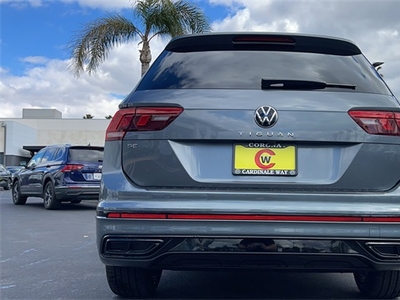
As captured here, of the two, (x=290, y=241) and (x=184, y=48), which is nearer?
(x=290, y=241)

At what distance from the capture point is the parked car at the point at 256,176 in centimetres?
313

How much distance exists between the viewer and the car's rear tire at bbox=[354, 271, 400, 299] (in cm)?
378

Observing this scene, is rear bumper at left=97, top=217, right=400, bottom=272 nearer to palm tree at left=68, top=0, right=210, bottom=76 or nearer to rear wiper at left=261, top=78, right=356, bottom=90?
rear wiper at left=261, top=78, right=356, bottom=90

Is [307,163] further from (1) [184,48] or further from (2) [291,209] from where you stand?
(1) [184,48]

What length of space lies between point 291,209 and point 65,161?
9.60m

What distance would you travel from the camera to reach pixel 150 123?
3338mm

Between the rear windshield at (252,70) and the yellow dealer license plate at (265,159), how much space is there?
0.42 metres

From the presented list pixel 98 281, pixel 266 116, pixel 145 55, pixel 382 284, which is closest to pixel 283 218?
pixel 266 116

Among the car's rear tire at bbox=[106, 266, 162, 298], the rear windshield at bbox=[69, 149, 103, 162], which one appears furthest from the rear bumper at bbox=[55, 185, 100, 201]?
the car's rear tire at bbox=[106, 266, 162, 298]

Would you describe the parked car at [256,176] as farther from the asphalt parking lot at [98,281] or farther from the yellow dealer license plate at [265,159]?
the asphalt parking lot at [98,281]

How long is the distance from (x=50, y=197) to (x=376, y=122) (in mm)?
10087

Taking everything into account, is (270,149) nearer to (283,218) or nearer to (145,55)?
(283,218)

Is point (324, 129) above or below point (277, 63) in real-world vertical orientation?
below

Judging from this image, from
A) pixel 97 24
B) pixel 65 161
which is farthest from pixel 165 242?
pixel 97 24
